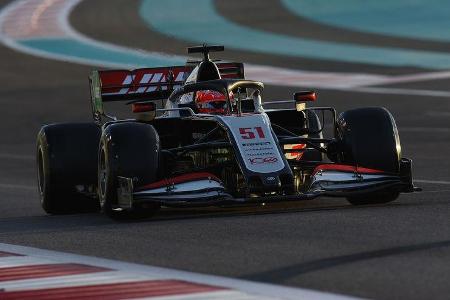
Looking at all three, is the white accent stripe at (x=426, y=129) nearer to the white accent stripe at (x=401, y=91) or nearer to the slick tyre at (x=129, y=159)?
the white accent stripe at (x=401, y=91)

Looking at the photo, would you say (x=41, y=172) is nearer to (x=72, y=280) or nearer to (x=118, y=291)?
(x=72, y=280)

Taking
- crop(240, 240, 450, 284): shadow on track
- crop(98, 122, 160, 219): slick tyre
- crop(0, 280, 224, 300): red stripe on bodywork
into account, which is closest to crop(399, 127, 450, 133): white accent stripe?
crop(98, 122, 160, 219): slick tyre

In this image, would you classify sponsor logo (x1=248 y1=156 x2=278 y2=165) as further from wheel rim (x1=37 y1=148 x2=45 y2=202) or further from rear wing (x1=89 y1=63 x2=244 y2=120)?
rear wing (x1=89 y1=63 x2=244 y2=120)

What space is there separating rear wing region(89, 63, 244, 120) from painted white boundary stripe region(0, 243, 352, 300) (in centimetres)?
474

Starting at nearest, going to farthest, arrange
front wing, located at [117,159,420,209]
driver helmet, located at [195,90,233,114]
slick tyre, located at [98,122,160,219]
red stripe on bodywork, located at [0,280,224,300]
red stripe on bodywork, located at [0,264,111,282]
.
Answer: red stripe on bodywork, located at [0,280,224,300], red stripe on bodywork, located at [0,264,111,282], front wing, located at [117,159,420,209], slick tyre, located at [98,122,160,219], driver helmet, located at [195,90,233,114]

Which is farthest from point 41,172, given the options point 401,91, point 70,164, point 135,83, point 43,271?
point 401,91

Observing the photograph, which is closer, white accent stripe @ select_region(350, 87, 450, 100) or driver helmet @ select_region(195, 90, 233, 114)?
driver helmet @ select_region(195, 90, 233, 114)

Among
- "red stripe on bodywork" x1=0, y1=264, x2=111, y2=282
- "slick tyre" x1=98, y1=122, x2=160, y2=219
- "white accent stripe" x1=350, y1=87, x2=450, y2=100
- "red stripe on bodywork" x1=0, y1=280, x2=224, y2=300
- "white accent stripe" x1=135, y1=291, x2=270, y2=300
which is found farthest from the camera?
"white accent stripe" x1=350, y1=87, x2=450, y2=100

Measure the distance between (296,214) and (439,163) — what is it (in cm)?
550

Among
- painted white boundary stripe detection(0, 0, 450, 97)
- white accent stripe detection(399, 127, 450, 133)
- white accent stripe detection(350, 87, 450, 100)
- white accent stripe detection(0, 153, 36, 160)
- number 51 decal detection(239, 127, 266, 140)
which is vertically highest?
number 51 decal detection(239, 127, 266, 140)

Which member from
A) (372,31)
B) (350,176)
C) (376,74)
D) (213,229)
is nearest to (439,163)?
(350,176)

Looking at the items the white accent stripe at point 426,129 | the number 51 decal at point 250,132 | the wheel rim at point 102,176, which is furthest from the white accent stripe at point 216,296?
the white accent stripe at point 426,129

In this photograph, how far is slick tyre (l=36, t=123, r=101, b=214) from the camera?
530 inches

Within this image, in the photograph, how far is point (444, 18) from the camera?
114 ft
